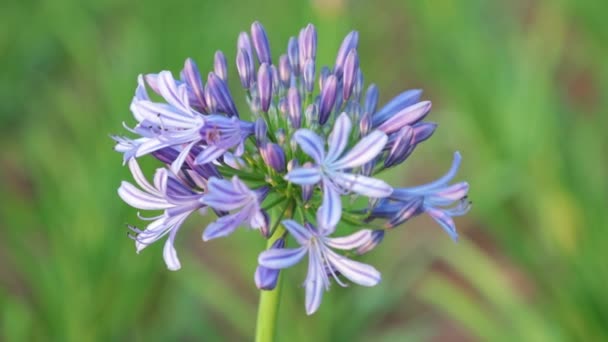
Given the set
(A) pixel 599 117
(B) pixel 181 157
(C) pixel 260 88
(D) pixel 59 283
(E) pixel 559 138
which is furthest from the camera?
(A) pixel 599 117

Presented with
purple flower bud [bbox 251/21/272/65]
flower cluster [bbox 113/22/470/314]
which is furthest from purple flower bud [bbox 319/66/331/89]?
purple flower bud [bbox 251/21/272/65]

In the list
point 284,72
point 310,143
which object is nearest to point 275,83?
point 284,72

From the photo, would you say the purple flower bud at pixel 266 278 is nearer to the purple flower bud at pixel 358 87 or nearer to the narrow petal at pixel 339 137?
the narrow petal at pixel 339 137

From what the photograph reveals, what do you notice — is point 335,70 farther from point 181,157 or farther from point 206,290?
point 206,290

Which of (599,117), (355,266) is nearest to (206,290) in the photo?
(355,266)

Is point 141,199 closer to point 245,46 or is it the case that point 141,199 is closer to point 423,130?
point 245,46

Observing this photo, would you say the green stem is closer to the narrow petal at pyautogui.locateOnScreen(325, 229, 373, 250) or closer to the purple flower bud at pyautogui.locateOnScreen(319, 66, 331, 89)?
the narrow petal at pyautogui.locateOnScreen(325, 229, 373, 250)
